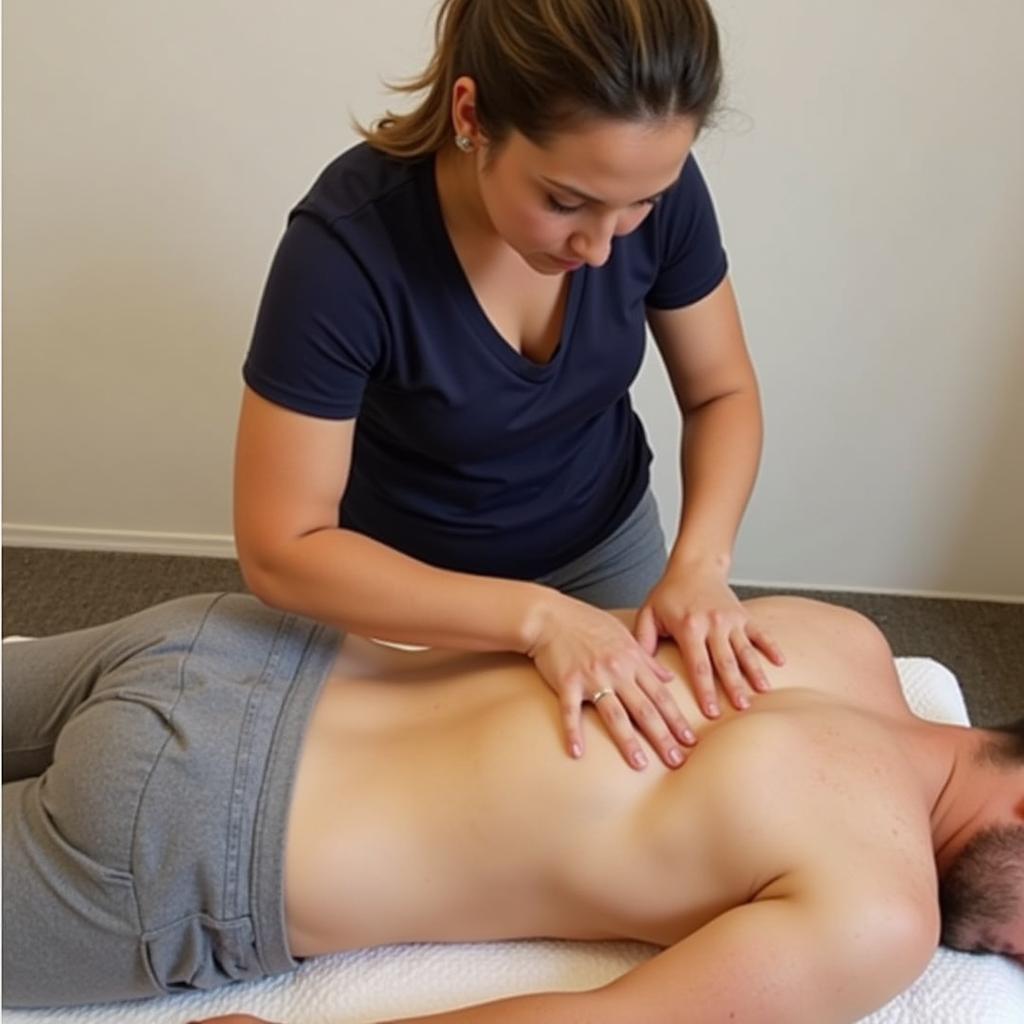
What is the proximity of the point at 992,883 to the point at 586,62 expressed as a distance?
80cm

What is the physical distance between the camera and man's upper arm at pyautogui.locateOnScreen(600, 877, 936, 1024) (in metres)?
0.93

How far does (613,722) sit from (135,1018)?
Result: 0.50m

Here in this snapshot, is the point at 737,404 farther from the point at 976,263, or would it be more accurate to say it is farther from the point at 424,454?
the point at 976,263

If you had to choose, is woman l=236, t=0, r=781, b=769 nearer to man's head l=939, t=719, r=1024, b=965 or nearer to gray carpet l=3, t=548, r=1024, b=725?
man's head l=939, t=719, r=1024, b=965

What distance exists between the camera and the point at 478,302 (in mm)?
1188

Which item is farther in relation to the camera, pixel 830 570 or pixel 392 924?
pixel 830 570

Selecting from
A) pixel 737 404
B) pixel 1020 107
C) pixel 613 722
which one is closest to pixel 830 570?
pixel 1020 107

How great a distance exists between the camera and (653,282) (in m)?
1.30

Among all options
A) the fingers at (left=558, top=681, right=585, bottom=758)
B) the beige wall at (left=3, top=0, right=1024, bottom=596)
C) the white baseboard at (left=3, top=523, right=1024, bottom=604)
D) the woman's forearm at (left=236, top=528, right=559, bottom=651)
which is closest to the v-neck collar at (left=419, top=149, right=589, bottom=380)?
the woman's forearm at (left=236, top=528, right=559, bottom=651)

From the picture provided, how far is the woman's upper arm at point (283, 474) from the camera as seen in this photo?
3.74 ft

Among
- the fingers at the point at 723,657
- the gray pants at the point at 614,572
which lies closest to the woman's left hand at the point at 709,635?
the fingers at the point at 723,657

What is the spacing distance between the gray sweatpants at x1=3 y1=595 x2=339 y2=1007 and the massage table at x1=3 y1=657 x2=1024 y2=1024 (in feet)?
0.07

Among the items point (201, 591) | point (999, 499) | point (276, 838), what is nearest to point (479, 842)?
point (276, 838)

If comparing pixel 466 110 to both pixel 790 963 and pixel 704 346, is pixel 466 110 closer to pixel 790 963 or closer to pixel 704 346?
pixel 704 346
